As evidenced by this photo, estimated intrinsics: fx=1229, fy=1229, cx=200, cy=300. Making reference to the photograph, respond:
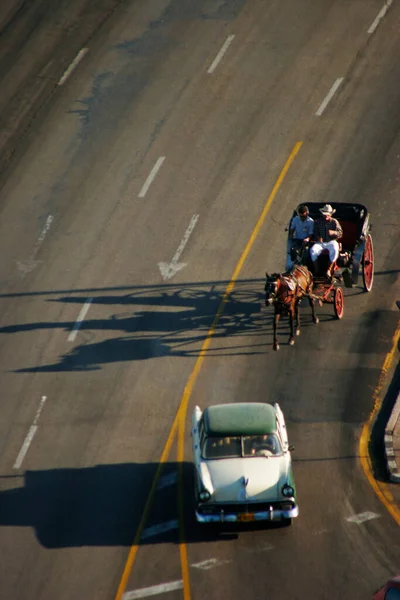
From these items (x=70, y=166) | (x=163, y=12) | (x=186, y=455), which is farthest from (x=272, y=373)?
(x=163, y=12)

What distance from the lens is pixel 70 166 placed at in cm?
3625

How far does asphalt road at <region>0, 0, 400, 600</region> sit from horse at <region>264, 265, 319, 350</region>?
0.96m

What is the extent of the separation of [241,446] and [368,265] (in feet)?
29.7

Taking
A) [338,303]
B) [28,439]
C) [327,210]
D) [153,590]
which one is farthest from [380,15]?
[153,590]

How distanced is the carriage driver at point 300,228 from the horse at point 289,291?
1330 millimetres

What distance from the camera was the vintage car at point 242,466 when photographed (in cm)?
2288

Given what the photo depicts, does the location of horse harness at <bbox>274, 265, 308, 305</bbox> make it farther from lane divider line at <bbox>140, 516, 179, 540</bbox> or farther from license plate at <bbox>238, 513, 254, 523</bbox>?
license plate at <bbox>238, 513, 254, 523</bbox>

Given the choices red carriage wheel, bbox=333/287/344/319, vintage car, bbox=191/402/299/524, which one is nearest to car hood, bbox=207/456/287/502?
vintage car, bbox=191/402/299/524

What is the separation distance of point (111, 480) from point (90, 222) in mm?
10627

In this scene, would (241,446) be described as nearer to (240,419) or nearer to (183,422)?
(240,419)

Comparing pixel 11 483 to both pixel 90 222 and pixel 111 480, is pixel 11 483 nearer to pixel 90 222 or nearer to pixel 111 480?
pixel 111 480

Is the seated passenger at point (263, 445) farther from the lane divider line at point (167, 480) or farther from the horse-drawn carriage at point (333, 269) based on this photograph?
the horse-drawn carriage at point (333, 269)

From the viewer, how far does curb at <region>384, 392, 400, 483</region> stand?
24.9 metres

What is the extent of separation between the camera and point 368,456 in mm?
25719
